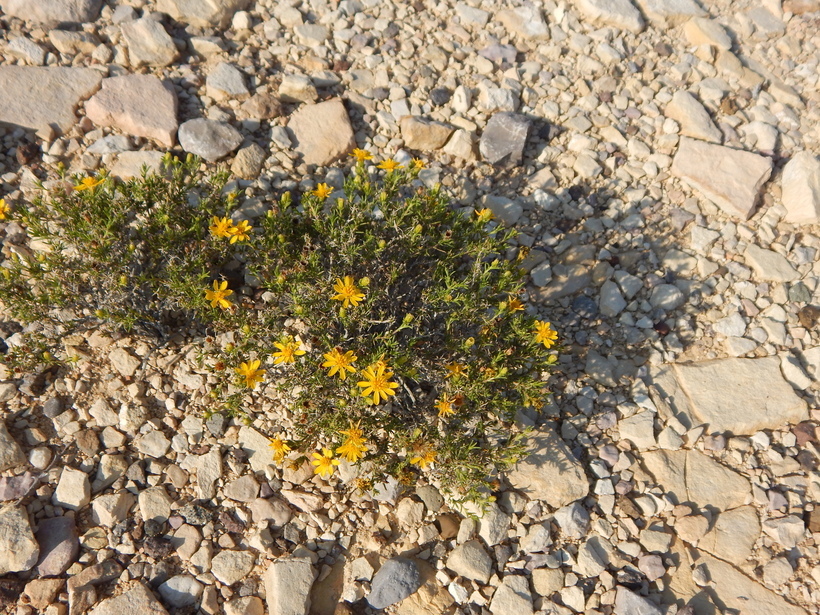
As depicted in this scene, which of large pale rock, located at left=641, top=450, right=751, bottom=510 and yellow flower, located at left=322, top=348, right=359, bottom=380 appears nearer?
yellow flower, located at left=322, top=348, right=359, bottom=380

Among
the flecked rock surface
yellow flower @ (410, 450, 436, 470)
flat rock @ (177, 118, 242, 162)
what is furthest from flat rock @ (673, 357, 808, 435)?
flat rock @ (177, 118, 242, 162)

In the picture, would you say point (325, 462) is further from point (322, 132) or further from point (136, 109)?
point (136, 109)

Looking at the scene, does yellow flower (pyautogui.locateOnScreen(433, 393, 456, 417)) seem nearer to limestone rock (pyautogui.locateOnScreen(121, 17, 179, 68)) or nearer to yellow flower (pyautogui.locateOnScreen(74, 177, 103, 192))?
yellow flower (pyautogui.locateOnScreen(74, 177, 103, 192))

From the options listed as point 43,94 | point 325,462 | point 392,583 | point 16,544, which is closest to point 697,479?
point 392,583

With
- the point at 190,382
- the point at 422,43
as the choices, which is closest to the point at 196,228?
the point at 190,382

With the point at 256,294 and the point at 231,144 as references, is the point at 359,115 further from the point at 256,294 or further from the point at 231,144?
the point at 256,294

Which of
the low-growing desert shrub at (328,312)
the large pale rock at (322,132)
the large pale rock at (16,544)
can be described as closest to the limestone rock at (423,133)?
the large pale rock at (322,132)
